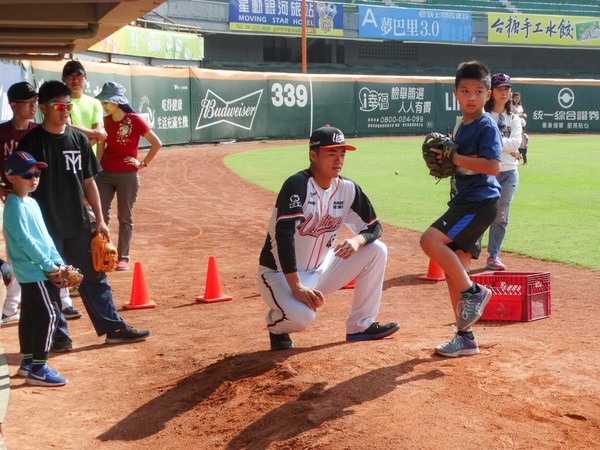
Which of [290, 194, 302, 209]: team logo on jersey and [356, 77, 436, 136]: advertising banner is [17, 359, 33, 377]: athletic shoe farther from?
[356, 77, 436, 136]: advertising banner

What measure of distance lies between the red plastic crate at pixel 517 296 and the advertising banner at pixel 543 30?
5039cm

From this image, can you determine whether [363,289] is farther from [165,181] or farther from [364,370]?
[165,181]

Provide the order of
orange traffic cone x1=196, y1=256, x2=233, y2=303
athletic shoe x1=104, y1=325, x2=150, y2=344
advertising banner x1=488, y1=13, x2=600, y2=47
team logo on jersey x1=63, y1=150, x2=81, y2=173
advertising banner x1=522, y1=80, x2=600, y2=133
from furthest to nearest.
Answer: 1. advertising banner x1=488, y1=13, x2=600, y2=47
2. advertising banner x1=522, y1=80, x2=600, y2=133
3. orange traffic cone x1=196, y1=256, x2=233, y2=303
4. athletic shoe x1=104, y1=325, x2=150, y2=344
5. team logo on jersey x1=63, y1=150, x2=81, y2=173

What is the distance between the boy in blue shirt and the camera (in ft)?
18.9

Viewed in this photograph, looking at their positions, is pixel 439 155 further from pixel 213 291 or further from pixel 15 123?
pixel 15 123

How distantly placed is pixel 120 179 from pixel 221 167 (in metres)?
14.7

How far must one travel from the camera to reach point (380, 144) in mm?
35000

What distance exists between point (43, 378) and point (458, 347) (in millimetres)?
2895

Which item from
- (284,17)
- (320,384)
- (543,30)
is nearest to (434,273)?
(320,384)

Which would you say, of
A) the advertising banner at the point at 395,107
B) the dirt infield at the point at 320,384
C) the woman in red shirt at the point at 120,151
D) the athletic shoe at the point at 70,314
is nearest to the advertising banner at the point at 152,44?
the advertising banner at the point at 395,107

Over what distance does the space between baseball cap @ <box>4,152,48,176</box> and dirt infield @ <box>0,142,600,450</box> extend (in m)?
1.51

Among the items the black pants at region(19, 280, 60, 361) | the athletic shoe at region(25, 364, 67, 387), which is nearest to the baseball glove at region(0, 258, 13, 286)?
the black pants at region(19, 280, 60, 361)

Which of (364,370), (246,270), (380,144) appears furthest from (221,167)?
(364,370)

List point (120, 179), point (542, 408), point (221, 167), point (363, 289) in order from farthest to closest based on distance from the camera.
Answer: point (221, 167), point (120, 179), point (363, 289), point (542, 408)
